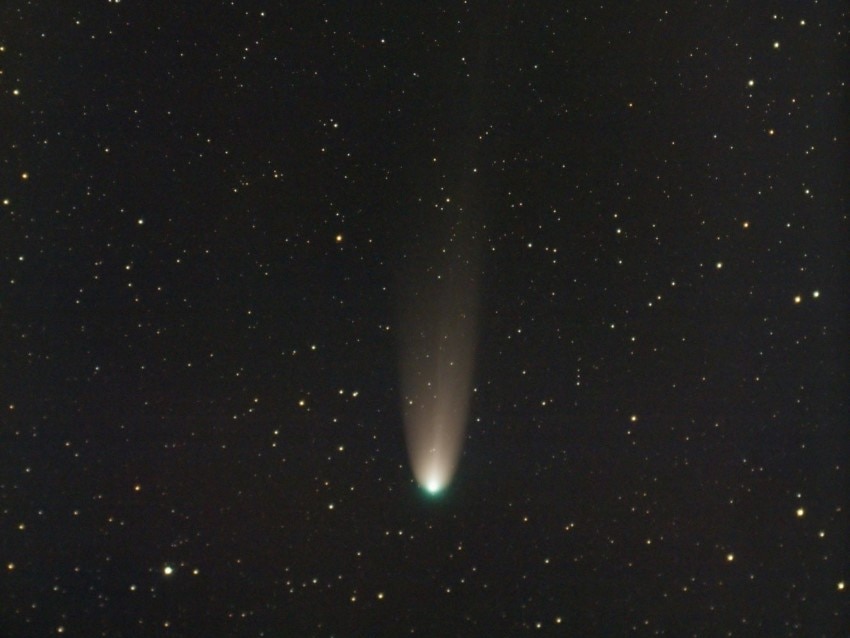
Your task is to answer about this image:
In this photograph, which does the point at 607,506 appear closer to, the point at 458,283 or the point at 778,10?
the point at 458,283

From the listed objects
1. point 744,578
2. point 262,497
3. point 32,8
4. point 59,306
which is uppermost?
point 32,8

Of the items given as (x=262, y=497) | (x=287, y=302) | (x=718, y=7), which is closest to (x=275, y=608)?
(x=262, y=497)

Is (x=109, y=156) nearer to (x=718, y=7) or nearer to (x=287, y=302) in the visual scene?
(x=287, y=302)

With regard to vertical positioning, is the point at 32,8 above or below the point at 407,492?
above

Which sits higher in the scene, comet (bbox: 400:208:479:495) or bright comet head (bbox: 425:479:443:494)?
comet (bbox: 400:208:479:495)

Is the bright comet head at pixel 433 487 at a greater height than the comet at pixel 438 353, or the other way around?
the comet at pixel 438 353

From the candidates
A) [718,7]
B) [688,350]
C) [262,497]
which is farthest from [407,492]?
[718,7]
